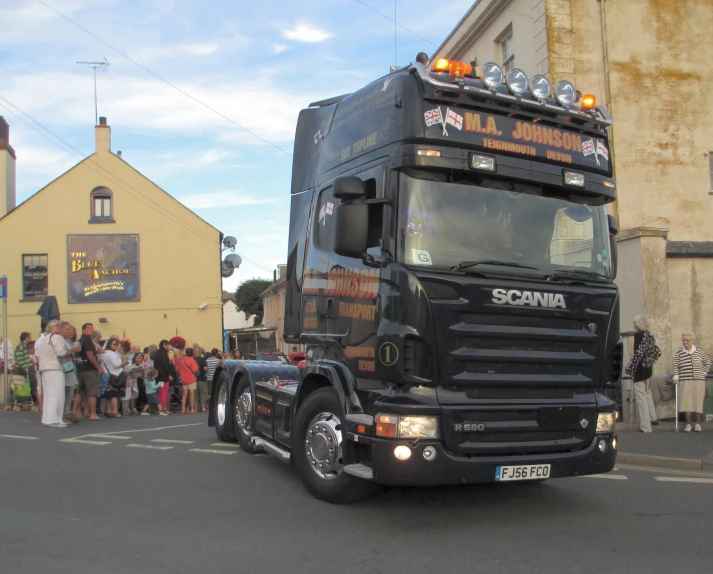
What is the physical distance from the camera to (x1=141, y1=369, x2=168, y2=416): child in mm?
15873

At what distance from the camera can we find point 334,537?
5086mm

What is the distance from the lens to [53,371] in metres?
11.9

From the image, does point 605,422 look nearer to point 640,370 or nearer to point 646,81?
point 640,370

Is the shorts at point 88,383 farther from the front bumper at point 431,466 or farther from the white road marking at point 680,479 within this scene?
the white road marking at point 680,479

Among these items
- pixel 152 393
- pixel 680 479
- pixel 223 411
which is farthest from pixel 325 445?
pixel 152 393

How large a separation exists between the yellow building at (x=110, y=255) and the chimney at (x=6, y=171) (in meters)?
0.05

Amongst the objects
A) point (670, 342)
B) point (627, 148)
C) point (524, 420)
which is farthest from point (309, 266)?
point (627, 148)

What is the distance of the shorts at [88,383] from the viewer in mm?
13141

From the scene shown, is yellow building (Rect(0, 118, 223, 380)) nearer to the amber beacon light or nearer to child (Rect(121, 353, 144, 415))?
child (Rect(121, 353, 144, 415))

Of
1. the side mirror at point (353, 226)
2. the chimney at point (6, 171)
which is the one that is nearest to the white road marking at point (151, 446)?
the side mirror at point (353, 226)

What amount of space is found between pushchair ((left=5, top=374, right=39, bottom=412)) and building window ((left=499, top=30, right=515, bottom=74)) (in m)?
14.3

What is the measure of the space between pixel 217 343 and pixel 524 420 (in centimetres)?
2583

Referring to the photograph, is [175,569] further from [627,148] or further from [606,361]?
[627,148]

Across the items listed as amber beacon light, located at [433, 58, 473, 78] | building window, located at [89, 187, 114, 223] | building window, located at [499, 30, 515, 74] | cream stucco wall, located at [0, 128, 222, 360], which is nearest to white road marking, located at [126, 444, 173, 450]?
amber beacon light, located at [433, 58, 473, 78]
